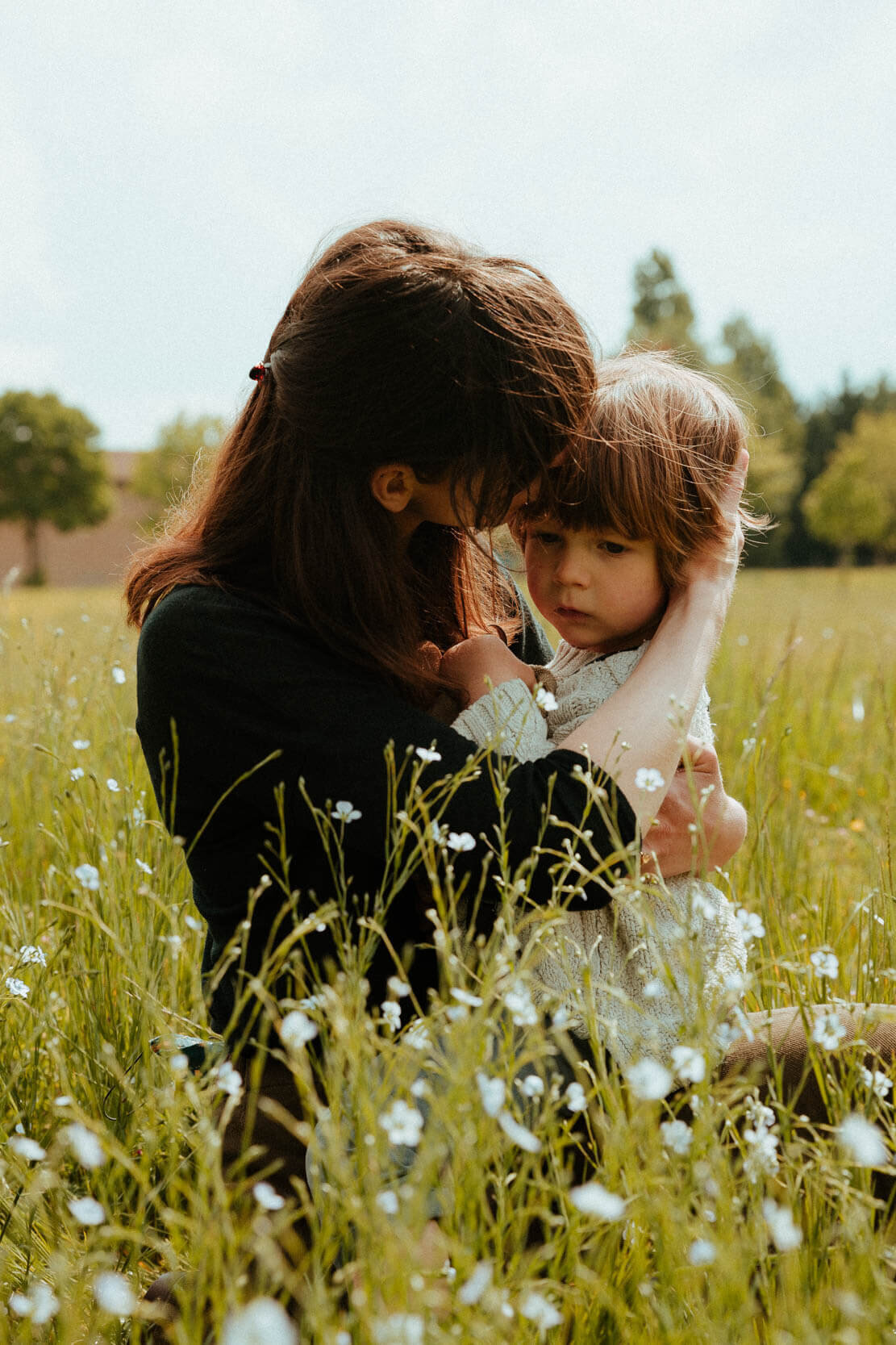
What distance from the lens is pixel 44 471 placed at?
52500mm

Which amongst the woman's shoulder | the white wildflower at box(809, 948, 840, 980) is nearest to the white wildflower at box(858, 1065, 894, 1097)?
the white wildflower at box(809, 948, 840, 980)

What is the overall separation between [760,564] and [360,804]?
51.9 m

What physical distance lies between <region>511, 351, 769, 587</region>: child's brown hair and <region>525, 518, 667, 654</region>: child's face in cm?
3

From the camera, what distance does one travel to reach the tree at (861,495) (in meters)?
42.4

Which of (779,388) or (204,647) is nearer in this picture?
(204,647)

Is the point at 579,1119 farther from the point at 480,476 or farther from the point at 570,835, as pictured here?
the point at 480,476

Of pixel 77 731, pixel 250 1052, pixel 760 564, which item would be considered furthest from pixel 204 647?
pixel 760 564

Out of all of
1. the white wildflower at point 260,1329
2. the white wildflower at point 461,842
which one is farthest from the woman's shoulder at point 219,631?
the white wildflower at point 260,1329

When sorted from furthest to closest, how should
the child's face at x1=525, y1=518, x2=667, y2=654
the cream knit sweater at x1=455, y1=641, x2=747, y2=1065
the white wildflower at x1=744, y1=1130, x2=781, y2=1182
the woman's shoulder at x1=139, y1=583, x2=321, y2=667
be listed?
the child's face at x1=525, y1=518, x2=667, y2=654 → the woman's shoulder at x1=139, y1=583, x2=321, y2=667 → the cream knit sweater at x1=455, y1=641, x2=747, y2=1065 → the white wildflower at x1=744, y1=1130, x2=781, y2=1182

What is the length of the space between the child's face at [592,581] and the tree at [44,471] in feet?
173

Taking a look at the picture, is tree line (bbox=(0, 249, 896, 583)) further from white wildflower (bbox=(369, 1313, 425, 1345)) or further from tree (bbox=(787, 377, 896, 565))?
white wildflower (bbox=(369, 1313, 425, 1345))

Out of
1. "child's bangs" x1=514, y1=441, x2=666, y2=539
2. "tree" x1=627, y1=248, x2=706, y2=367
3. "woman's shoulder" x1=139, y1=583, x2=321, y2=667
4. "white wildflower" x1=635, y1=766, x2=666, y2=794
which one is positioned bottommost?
"white wildflower" x1=635, y1=766, x2=666, y2=794

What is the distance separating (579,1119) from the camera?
6.33 feet

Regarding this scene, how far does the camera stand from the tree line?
4350 centimetres
